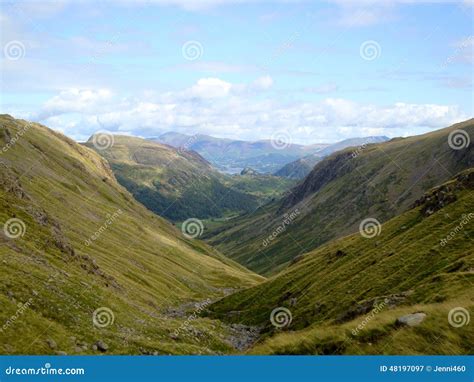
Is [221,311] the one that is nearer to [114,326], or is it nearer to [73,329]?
[114,326]

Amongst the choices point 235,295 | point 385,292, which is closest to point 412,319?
point 385,292

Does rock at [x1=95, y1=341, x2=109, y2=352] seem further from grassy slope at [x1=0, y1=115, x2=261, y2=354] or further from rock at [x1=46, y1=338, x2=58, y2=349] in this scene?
rock at [x1=46, y1=338, x2=58, y2=349]

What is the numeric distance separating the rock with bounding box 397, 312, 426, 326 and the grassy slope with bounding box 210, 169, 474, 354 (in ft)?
1.30

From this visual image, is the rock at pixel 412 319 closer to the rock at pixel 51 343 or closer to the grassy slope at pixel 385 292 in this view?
the grassy slope at pixel 385 292

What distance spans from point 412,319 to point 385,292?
3036cm

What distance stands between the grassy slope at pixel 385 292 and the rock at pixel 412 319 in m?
0.40

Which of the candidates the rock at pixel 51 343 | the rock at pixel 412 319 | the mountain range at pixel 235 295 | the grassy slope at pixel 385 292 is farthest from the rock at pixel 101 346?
the rock at pixel 412 319

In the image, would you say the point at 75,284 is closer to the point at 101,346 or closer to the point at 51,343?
the point at 101,346

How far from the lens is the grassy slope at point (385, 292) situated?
28.2 meters

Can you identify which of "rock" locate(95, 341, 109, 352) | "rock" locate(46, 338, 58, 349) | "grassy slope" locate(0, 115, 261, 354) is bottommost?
"rock" locate(46, 338, 58, 349)

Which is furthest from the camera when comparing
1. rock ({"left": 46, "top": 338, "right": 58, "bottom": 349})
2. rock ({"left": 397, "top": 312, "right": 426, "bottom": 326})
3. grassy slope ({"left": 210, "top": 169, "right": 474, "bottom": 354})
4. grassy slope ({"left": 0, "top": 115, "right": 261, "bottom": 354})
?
grassy slope ({"left": 0, "top": 115, "right": 261, "bottom": 354})

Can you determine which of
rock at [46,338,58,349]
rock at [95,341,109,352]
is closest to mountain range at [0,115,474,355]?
rock at [95,341,109,352]

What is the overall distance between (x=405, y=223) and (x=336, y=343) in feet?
192

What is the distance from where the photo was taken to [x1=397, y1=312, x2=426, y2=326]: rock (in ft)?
93.6
